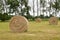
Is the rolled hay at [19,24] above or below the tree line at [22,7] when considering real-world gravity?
above

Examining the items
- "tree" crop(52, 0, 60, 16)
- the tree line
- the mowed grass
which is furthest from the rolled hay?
"tree" crop(52, 0, 60, 16)

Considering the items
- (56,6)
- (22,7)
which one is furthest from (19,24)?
(56,6)

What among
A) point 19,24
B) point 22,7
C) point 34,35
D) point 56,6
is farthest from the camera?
point 56,6

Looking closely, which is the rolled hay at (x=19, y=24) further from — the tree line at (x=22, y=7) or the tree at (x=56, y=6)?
the tree at (x=56, y=6)

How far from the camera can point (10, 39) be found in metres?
12.1

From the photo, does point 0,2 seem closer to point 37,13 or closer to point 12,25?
point 37,13

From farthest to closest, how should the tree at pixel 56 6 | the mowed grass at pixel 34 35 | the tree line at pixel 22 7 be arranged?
1. the tree at pixel 56 6
2. the tree line at pixel 22 7
3. the mowed grass at pixel 34 35

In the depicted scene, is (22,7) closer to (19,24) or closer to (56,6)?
(56,6)

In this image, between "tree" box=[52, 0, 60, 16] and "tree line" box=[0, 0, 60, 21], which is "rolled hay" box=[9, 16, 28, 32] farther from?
"tree" box=[52, 0, 60, 16]

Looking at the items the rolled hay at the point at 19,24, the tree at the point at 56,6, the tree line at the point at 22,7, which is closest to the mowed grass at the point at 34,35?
the rolled hay at the point at 19,24

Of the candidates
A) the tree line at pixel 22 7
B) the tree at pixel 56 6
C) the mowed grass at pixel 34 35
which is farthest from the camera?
the tree at pixel 56 6

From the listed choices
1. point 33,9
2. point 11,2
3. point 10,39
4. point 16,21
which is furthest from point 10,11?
point 10,39

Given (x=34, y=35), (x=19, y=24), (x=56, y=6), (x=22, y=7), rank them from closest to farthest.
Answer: (x=34, y=35), (x=19, y=24), (x=22, y=7), (x=56, y=6)

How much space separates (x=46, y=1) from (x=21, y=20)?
49831mm
